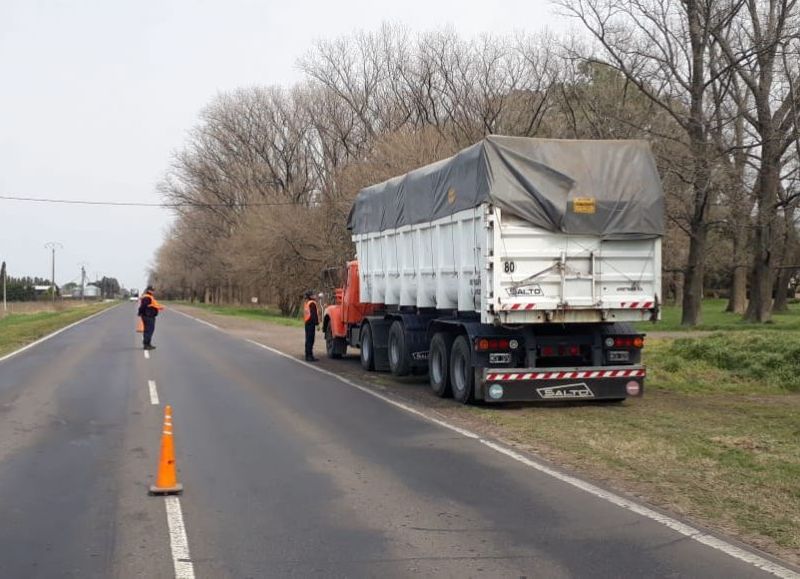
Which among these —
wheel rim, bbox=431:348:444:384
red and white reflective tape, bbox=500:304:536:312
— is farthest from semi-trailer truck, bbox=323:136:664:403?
wheel rim, bbox=431:348:444:384

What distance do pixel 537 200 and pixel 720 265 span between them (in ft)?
159

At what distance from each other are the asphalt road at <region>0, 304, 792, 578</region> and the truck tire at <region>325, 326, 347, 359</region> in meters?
8.58

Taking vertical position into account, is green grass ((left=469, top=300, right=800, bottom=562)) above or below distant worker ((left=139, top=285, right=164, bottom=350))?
below

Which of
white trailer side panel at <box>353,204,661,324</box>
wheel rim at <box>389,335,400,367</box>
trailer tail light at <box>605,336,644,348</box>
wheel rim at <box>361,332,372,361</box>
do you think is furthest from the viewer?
wheel rim at <box>361,332,372,361</box>

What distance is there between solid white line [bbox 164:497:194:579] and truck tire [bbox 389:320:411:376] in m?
9.44

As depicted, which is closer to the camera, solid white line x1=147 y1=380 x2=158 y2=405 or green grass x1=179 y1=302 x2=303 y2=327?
solid white line x1=147 y1=380 x2=158 y2=405

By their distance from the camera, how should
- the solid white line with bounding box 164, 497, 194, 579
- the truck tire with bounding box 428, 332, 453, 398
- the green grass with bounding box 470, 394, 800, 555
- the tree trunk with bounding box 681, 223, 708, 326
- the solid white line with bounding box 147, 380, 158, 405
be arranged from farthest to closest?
the tree trunk with bounding box 681, 223, 708, 326, the truck tire with bounding box 428, 332, 453, 398, the solid white line with bounding box 147, 380, 158, 405, the green grass with bounding box 470, 394, 800, 555, the solid white line with bounding box 164, 497, 194, 579

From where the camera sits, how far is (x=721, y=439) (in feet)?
33.4

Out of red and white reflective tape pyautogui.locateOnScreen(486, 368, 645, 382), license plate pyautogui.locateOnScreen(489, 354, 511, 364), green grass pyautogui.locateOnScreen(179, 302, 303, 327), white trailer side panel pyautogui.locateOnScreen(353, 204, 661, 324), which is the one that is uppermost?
white trailer side panel pyautogui.locateOnScreen(353, 204, 661, 324)

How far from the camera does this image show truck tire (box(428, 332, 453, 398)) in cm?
1426

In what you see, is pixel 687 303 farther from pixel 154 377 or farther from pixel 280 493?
pixel 280 493

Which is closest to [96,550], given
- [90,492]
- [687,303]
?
[90,492]

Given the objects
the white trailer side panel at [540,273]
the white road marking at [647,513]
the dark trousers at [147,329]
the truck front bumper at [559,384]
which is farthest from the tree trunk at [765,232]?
the white road marking at [647,513]

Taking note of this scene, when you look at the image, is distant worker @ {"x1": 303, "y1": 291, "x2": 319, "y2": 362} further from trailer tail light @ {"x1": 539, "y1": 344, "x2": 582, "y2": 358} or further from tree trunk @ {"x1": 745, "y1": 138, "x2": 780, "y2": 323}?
tree trunk @ {"x1": 745, "y1": 138, "x2": 780, "y2": 323}
